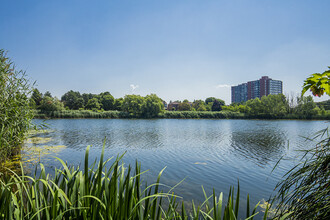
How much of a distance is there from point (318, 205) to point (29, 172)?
287 inches

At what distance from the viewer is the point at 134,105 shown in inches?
2087

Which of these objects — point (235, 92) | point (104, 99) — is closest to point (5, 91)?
point (104, 99)

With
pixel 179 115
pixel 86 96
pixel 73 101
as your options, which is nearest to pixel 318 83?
pixel 179 115

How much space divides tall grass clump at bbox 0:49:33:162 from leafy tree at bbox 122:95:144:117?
1707 inches

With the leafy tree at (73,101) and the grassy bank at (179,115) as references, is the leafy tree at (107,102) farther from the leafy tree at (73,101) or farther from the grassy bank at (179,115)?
the grassy bank at (179,115)

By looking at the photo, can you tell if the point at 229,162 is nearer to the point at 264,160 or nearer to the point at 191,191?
the point at 264,160

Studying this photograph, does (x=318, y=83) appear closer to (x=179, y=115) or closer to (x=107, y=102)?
(x=179, y=115)

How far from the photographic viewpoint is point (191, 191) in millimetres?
5387

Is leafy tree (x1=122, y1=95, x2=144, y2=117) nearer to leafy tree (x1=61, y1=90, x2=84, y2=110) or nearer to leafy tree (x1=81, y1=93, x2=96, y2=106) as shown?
leafy tree (x1=61, y1=90, x2=84, y2=110)

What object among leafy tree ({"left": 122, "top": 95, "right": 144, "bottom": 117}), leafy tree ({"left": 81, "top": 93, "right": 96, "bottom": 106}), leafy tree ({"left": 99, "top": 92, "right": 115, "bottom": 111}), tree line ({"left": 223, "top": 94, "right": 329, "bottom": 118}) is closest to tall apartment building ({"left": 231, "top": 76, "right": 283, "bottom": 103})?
tree line ({"left": 223, "top": 94, "right": 329, "bottom": 118})

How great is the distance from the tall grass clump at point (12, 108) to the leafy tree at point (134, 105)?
43356 mm

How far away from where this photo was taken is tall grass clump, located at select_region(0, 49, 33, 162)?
15.9 ft

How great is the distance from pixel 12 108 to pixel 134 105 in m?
48.1

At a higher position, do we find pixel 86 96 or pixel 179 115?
pixel 86 96
